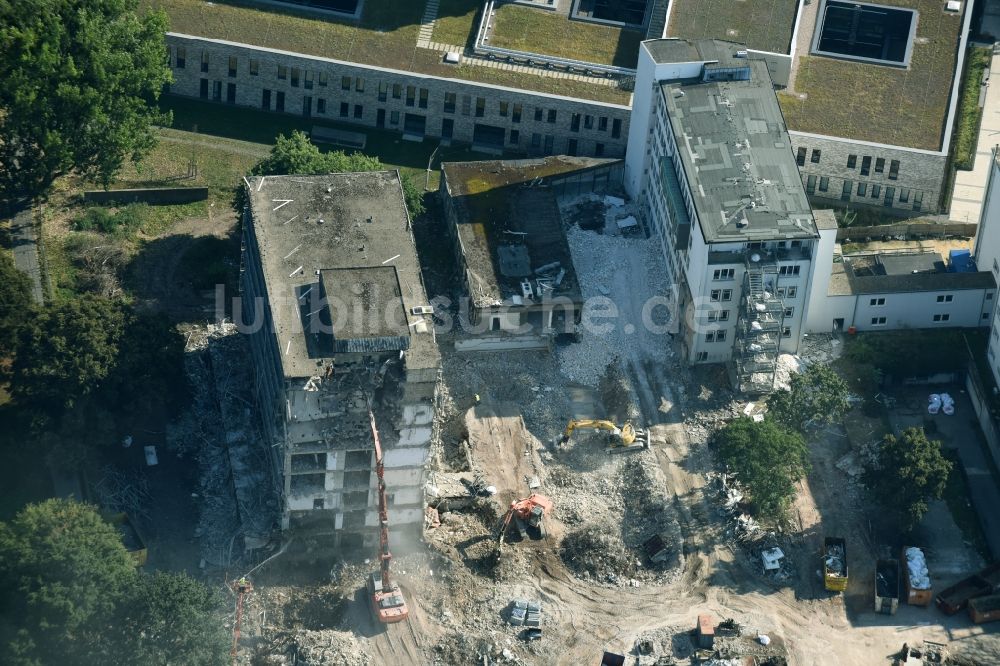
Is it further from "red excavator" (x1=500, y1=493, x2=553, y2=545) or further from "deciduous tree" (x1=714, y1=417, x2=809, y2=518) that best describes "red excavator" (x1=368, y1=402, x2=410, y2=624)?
"deciduous tree" (x1=714, y1=417, x2=809, y2=518)

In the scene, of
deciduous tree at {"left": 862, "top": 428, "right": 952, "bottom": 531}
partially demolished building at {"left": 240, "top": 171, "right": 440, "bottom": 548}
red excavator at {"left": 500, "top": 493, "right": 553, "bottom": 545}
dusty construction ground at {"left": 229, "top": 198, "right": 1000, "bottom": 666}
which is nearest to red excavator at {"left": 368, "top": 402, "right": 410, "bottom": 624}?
dusty construction ground at {"left": 229, "top": 198, "right": 1000, "bottom": 666}

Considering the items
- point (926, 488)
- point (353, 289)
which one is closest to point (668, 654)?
point (926, 488)

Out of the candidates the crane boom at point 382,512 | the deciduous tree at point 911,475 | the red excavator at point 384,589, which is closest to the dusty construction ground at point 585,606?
the red excavator at point 384,589

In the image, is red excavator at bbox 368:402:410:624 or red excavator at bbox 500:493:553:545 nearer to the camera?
red excavator at bbox 368:402:410:624

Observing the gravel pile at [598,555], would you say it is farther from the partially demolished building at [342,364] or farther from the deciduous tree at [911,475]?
the deciduous tree at [911,475]

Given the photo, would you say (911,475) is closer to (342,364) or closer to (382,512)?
(382,512)

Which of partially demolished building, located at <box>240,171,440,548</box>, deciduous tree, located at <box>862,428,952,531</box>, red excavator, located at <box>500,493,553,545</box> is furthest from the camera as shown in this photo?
red excavator, located at <box>500,493,553,545</box>
